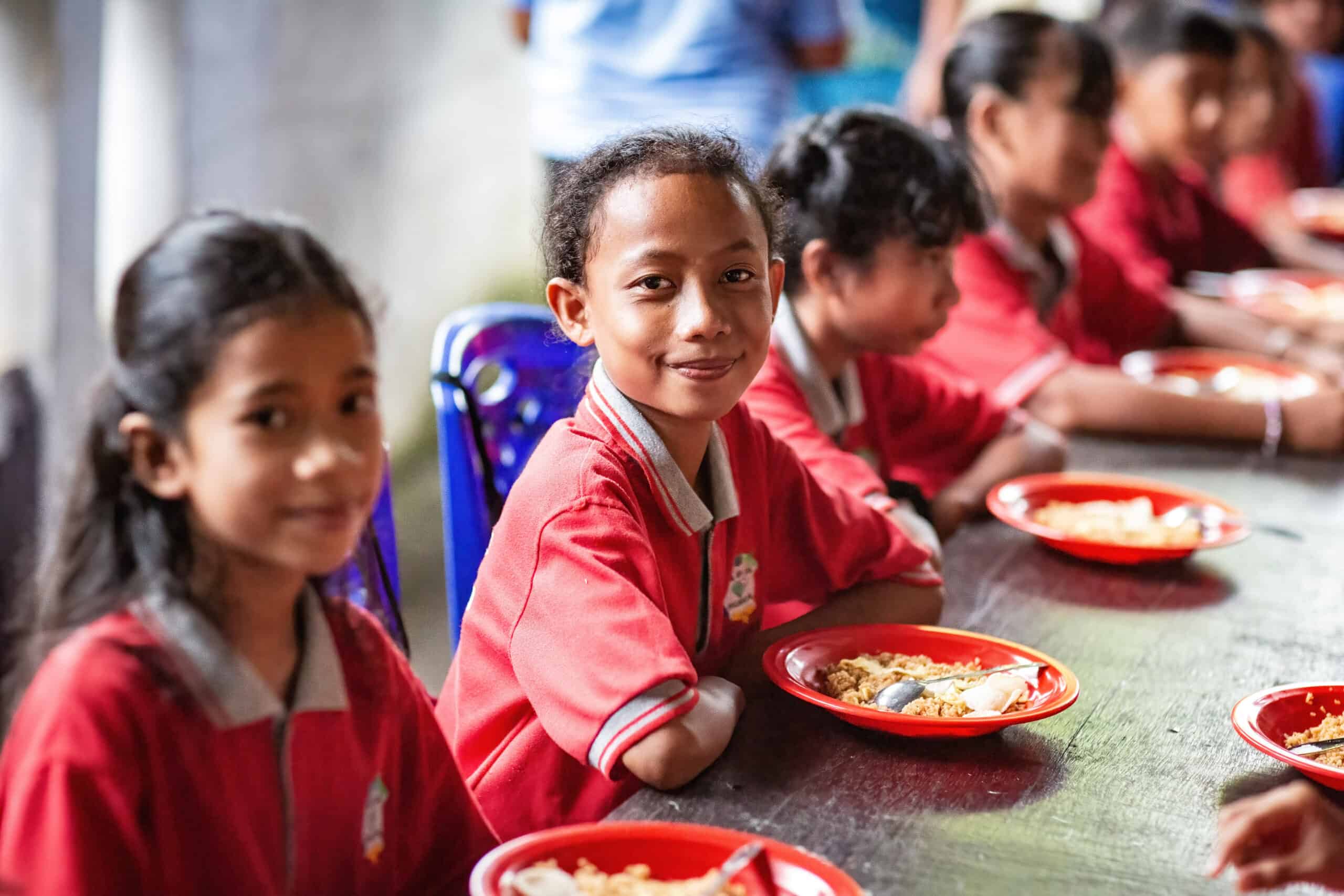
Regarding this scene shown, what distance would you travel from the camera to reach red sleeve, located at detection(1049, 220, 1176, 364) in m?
3.11

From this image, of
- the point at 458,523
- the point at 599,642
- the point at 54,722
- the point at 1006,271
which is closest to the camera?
the point at 54,722

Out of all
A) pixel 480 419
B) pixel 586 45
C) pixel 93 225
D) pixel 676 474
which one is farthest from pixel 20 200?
pixel 676 474

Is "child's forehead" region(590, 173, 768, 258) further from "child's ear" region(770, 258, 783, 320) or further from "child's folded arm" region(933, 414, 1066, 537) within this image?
"child's folded arm" region(933, 414, 1066, 537)

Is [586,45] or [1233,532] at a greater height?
[586,45]

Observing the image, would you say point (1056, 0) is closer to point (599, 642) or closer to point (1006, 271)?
point (1006, 271)

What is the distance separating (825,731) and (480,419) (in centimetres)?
77

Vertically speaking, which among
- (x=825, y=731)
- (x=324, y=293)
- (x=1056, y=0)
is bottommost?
(x=825, y=731)

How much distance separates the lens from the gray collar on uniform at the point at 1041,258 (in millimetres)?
2705

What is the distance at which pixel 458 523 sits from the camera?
1849mm

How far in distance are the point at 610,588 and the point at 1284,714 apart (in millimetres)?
661

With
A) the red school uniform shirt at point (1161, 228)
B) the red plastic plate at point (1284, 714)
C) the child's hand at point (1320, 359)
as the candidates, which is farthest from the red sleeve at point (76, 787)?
the red school uniform shirt at point (1161, 228)

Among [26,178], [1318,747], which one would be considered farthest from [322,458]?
[26,178]

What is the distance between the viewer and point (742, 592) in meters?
1.57

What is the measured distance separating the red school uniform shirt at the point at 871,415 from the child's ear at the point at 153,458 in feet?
3.22
